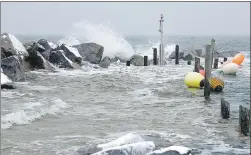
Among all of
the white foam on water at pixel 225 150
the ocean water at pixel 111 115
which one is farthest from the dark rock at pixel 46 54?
the white foam on water at pixel 225 150

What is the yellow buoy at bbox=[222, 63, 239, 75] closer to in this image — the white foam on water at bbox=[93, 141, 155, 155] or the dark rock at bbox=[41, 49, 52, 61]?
the dark rock at bbox=[41, 49, 52, 61]

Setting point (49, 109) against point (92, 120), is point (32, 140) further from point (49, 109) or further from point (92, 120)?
point (49, 109)

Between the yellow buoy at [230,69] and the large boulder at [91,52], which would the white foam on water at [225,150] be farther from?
the large boulder at [91,52]

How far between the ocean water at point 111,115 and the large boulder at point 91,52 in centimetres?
853

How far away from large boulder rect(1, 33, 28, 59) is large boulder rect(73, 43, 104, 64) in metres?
7.24

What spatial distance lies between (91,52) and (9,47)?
28.8 ft

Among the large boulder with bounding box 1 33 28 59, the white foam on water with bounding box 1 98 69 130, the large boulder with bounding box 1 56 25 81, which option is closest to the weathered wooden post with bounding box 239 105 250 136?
the white foam on water with bounding box 1 98 69 130

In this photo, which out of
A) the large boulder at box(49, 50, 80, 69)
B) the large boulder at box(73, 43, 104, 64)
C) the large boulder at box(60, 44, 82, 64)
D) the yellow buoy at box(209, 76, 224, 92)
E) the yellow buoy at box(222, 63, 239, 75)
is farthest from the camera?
the large boulder at box(73, 43, 104, 64)

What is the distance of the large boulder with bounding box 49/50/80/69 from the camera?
79.1 feet

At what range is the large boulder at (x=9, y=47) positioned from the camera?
20328mm

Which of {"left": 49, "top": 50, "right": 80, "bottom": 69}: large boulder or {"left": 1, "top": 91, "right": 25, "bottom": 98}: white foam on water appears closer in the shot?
{"left": 1, "top": 91, "right": 25, "bottom": 98}: white foam on water

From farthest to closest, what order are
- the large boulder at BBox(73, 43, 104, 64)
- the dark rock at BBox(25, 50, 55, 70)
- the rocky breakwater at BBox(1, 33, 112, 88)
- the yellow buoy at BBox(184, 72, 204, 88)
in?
the large boulder at BBox(73, 43, 104, 64) → the dark rock at BBox(25, 50, 55, 70) → the rocky breakwater at BBox(1, 33, 112, 88) → the yellow buoy at BBox(184, 72, 204, 88)

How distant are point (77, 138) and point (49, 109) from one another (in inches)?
132

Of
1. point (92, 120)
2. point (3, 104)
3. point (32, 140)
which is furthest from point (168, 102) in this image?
point (32, 140)
